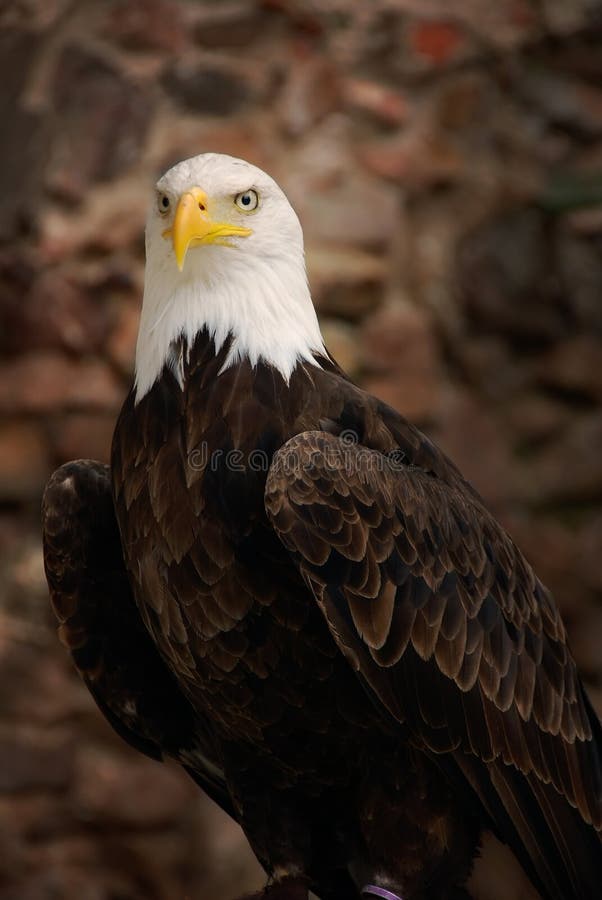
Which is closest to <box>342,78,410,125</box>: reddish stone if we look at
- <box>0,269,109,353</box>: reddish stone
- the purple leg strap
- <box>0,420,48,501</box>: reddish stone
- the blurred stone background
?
the blurred stone background

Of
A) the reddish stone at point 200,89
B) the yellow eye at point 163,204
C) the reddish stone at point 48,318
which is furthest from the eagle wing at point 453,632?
the reddish stone at point 200,89

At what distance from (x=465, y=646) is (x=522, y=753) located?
26 centimetres

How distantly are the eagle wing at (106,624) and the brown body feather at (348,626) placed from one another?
6.8 inches

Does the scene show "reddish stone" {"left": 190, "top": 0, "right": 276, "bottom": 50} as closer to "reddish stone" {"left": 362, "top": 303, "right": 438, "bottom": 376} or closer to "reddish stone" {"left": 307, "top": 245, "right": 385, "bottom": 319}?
"reddish stone" {"left": 307, "top": 245, "right": 385, "bottom": 319}

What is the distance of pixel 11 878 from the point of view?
4.42 m

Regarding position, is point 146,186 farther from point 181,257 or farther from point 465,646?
point 465,646

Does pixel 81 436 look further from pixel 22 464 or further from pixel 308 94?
pixel 308 94

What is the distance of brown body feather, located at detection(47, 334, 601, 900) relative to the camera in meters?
2.72

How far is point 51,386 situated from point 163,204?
1.71 meters

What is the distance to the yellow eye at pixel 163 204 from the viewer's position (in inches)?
114

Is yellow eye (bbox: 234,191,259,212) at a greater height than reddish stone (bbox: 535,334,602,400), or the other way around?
yellow eye (bbox: 234,191,259,212)

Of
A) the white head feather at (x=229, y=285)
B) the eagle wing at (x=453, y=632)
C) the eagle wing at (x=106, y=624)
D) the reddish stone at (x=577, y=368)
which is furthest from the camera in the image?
the reddish stone at (x=577, y=368)

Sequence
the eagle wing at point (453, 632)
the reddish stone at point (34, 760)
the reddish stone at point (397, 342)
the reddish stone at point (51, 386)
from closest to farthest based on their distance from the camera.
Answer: the eagle wing at point (453, 632)
the reddish stone at point (34, 760)
the reddish stone at point (51, 386)
the reddish stone at point (397, 342)

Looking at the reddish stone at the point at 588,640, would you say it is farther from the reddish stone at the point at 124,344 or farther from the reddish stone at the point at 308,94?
the reddish stone at the point at 308,94
